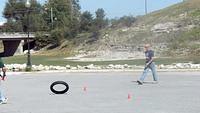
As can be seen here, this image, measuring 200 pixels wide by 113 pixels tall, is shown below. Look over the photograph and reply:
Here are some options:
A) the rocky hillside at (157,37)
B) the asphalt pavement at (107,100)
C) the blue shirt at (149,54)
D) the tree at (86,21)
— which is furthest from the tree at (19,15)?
the asphalt pavement at (107,100)

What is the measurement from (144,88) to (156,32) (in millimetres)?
54688

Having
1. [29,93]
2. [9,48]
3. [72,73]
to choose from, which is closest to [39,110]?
[29,93]

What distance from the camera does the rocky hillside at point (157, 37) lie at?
225 ft

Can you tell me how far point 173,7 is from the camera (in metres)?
88.7

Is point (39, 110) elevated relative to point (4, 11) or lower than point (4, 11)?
lower

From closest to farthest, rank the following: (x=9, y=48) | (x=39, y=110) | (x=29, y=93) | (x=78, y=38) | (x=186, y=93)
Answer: (x=39, y=110)
(x=186, y=93)
(x=29, y=93)
(x=78, y=38)
(x=9, y=48)

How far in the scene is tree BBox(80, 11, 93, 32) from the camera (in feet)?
344

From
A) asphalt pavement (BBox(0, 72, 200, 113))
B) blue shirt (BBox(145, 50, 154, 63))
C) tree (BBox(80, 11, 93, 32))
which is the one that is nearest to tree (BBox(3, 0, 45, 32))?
tree (BBox(80, 11, 93, 32))

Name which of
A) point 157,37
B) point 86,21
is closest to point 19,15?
point 86,21

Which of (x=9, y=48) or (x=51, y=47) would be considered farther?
(x=9, y=48)

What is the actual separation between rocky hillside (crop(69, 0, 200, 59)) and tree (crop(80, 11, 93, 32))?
16015 mm

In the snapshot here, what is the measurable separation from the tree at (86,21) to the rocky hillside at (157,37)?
16015 millimetres

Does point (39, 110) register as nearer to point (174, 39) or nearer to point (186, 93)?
point (186, 93)

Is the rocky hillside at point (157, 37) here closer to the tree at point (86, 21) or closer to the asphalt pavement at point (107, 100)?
the tree at point (86, 21)
